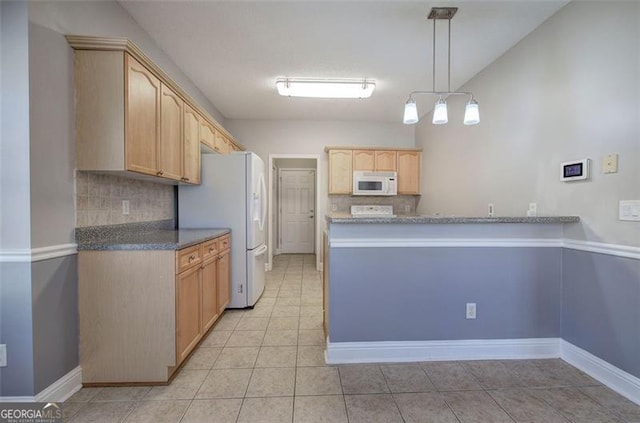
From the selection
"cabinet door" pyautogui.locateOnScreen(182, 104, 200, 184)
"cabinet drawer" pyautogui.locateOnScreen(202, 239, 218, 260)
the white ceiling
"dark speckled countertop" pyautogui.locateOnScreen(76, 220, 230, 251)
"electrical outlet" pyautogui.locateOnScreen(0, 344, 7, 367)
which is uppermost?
the white ceiling

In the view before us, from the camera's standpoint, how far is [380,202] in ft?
15.5

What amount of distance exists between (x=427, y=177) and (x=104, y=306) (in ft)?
13.9

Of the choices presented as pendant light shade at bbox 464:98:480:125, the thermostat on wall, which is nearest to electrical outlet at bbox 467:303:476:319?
the thermostat on wall

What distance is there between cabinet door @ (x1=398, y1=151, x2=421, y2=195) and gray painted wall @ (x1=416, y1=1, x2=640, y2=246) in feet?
4.85

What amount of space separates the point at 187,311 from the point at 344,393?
3.90 feet

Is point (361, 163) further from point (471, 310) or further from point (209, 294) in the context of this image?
point (209, 294)

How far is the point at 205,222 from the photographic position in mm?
2773

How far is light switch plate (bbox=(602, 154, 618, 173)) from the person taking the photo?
1582 mm

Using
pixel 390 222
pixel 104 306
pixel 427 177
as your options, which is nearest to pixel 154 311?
pixel 104 306

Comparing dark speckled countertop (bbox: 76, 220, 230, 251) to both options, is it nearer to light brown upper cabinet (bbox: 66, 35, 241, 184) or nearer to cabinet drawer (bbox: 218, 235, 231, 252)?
cabinet drawer (bbox: 218, 235, 231, 252)

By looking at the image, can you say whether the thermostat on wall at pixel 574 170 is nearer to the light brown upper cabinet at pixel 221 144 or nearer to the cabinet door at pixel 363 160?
the cabinet door at pixel 363 160

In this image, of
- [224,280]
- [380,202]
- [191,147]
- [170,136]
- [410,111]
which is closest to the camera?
[410,111]

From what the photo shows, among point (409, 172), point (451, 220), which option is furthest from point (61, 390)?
point (409, 172)

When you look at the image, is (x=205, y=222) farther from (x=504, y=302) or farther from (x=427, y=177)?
(x=427, y=177)
